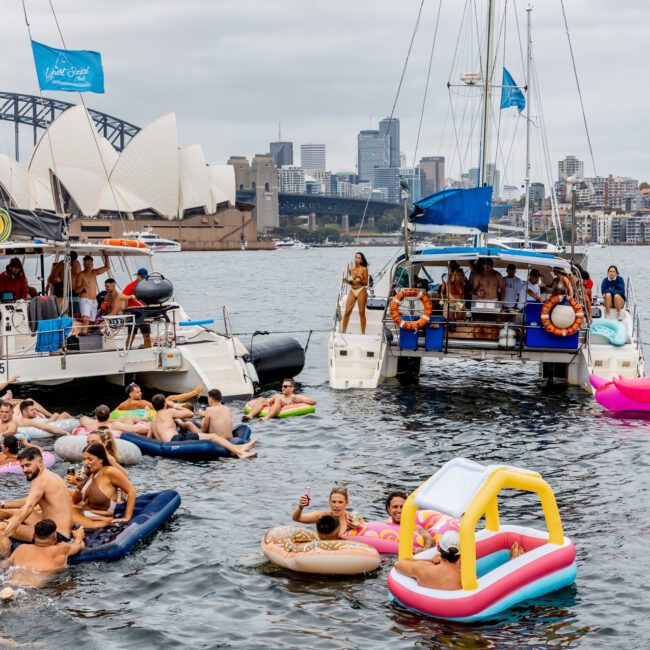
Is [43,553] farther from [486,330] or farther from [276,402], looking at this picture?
[486,330]

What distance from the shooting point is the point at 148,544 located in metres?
11.8

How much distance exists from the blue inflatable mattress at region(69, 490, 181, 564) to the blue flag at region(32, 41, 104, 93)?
40.6ft

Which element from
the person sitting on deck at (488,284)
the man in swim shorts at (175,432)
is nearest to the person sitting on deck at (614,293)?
the person sitting on deck at (488,284)

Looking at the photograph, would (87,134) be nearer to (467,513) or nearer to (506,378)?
(506,378)

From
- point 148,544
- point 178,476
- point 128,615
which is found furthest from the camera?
point 178,476

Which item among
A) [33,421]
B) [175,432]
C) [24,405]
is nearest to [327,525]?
[175,432]

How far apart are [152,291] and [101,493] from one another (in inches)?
326

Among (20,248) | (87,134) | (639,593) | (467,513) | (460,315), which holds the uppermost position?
(87,134)

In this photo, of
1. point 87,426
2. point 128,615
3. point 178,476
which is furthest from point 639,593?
point 87,426

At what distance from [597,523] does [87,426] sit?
321 inches

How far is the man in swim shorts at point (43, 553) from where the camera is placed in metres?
10.6

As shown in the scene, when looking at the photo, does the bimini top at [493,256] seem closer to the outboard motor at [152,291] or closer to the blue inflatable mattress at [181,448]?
the outboard motor at [152,291]

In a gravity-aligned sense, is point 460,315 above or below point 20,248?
below

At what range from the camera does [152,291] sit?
19641 mm
